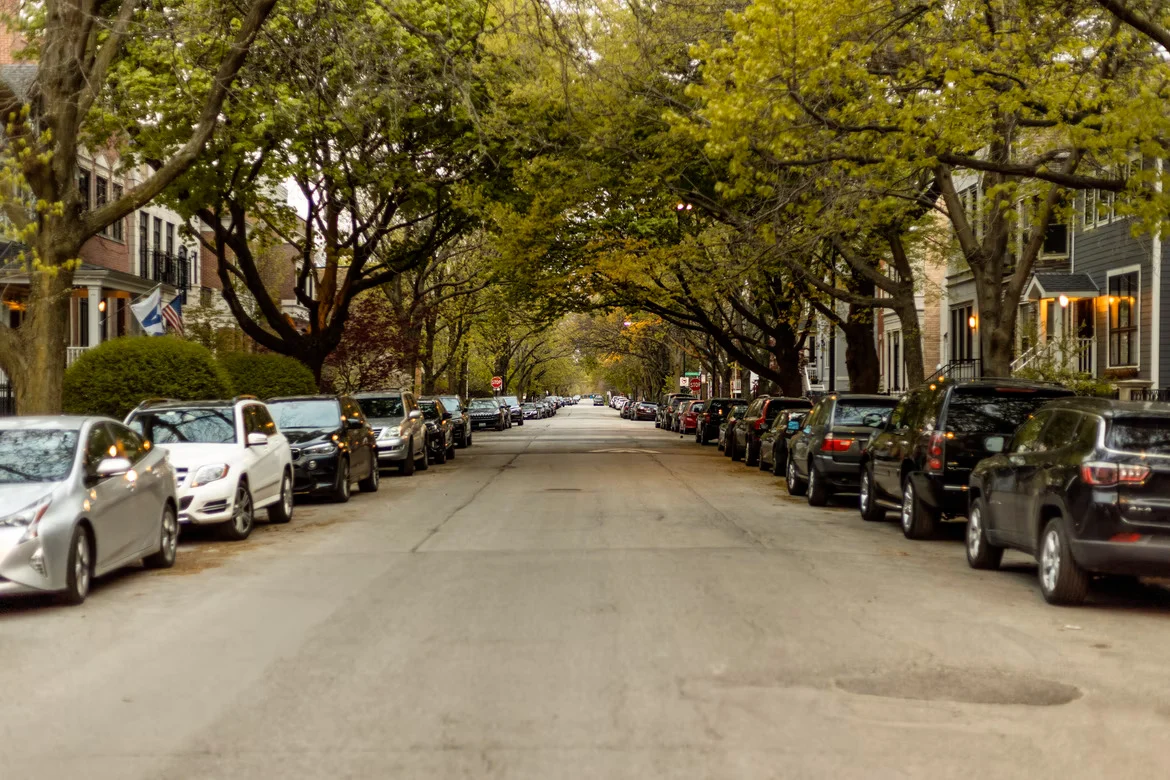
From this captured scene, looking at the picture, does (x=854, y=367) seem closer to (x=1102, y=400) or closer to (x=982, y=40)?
(x=982, y=40)

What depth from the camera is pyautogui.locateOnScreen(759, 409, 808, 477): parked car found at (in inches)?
1074

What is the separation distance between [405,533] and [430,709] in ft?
30.5

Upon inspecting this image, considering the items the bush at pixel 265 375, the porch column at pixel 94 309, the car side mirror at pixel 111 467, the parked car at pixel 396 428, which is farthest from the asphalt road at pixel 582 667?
the porch column at pixel 94 309

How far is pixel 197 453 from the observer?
15430 millimetres

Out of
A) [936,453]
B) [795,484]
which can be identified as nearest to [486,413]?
[795,484]

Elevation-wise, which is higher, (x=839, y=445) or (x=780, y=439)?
(x=839, y=445)

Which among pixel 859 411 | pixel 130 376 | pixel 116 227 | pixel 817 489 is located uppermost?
pixel 116 227

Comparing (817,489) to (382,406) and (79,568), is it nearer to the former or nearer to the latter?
(382,406)

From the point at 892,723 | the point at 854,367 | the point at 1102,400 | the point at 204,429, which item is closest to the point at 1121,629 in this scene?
the point at 1102,400

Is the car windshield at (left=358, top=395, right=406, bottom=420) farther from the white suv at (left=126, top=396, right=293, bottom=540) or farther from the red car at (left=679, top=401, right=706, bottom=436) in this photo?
the red car at (left=679, top=401, right=706, bottom=436)

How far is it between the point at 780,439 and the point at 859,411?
6.91m

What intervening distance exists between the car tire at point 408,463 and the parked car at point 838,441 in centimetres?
957

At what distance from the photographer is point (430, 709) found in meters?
6.96

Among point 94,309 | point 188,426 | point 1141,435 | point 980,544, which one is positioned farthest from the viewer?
point 94,309
